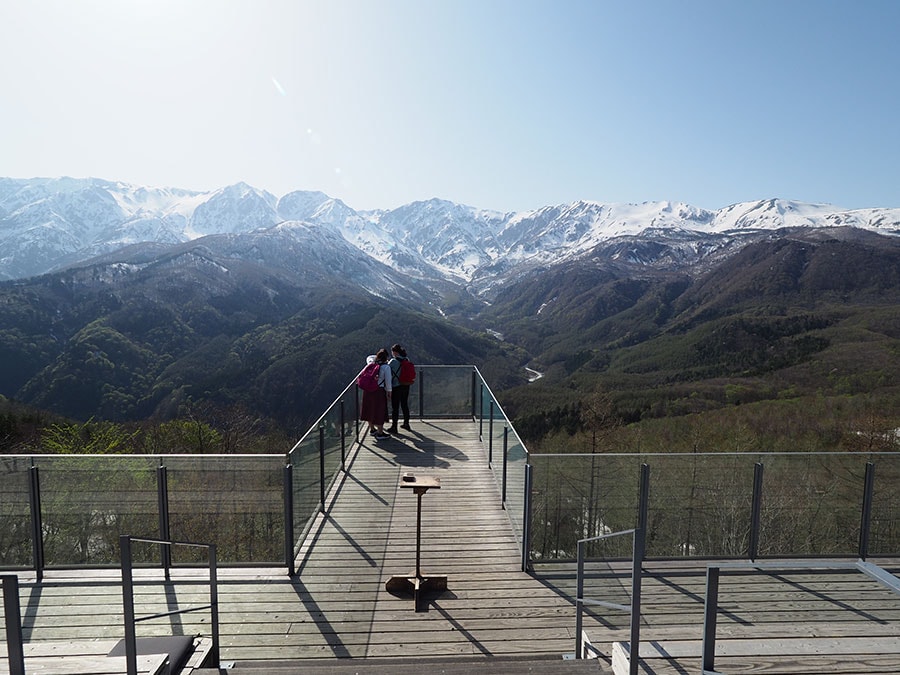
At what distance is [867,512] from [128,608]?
796 centimetres

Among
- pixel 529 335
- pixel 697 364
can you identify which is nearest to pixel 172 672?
pixel 697 364

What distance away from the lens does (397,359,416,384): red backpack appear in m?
10.4

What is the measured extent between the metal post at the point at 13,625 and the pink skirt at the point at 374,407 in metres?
7.44

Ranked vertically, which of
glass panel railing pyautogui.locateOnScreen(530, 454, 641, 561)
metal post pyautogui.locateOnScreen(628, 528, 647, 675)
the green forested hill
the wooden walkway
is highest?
metal post pyautogui.locateOnScreen(628, 528, 647, 675)

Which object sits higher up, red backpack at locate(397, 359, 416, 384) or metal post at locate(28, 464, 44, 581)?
red backpack at locate(397, 359, 416, 384)

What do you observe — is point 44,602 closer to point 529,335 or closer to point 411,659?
point 411,659

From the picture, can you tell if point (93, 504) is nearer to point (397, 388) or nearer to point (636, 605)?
point (397, 388)

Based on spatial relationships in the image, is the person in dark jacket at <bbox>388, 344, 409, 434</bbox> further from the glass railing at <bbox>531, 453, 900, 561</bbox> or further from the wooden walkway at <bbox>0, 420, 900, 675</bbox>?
the glass railing at <bbox>531, 453, 900, 561</bbox>

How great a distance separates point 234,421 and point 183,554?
41.7 m

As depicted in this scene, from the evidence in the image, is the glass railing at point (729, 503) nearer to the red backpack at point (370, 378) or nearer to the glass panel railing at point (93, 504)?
the red backpack at point (370, 378)

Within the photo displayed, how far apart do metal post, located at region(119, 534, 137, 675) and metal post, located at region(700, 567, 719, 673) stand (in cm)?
313

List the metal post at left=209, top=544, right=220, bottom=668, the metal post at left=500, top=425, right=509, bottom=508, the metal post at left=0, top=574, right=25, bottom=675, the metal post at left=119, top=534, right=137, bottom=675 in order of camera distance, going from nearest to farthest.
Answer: the metal post at left=0, top=574, right=25, bottom=675, the metal post at left=119, top=534, right=137, bottom=675, the metal post at left=209, top=544, right=220, bottom=668, the metal post at left=500, top=425, right=509, bottom=508

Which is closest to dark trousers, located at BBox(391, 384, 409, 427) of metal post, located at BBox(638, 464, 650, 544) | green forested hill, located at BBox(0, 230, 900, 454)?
metal post, located at BBox(638, 464, 650, 544)

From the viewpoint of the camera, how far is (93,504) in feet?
20.5
